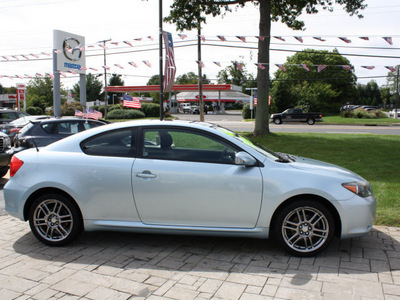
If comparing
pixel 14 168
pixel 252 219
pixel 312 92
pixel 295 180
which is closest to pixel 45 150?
pixel 14 168

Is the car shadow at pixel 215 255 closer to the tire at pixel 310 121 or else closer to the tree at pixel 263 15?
the tree at pixel 263 15

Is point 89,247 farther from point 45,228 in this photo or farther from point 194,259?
point 194,259

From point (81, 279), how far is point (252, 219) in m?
1.87

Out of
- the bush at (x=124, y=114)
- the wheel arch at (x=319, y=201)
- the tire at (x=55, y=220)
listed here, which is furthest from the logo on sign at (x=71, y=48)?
the bush at (x=124, y=114)

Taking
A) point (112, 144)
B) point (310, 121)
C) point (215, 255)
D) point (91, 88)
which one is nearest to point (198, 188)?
point (215, 255)

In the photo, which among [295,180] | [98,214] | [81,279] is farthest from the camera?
[98,214]

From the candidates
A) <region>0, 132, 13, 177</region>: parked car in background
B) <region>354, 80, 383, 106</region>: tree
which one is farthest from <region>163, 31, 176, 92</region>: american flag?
<region>354, 80, 383, 106</region>: tree

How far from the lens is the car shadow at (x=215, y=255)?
382cm

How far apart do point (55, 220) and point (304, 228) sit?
2907mm

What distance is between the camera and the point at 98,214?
4.29m

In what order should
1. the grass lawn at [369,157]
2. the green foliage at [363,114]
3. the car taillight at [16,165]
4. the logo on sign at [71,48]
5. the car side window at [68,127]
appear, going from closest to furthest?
1. the car taillight at [16,165]
2. the grass lawn at [369,157]
3. the car side window at [68,127]
4. the logo on sign at [71,48]
5. the green foliage at [363,114]

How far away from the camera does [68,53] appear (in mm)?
20781

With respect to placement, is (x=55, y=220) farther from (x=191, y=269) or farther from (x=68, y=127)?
(x=68, y=127)

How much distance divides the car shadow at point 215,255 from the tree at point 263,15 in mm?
12810
